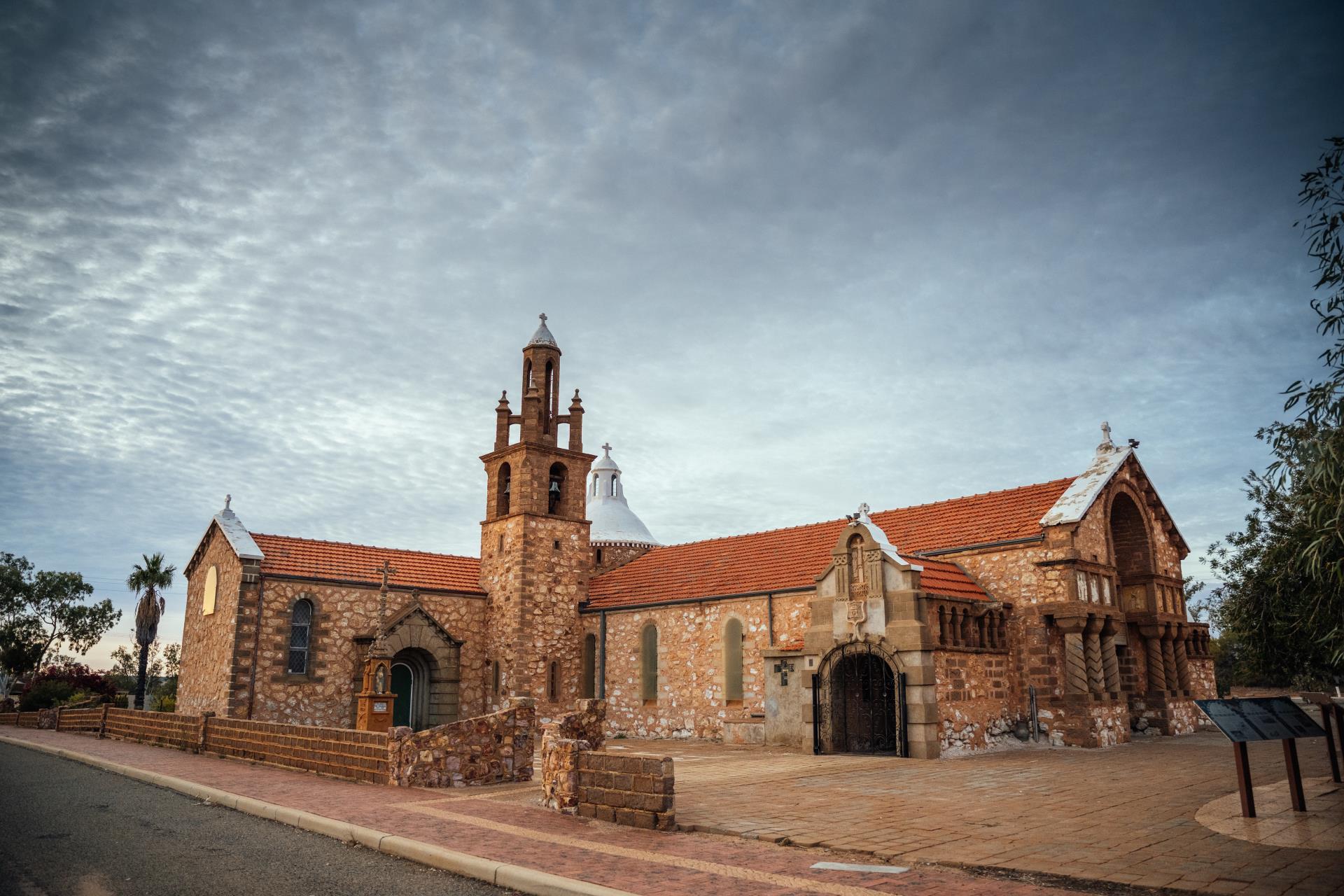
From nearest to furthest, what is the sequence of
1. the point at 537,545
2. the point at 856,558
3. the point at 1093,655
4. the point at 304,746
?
the point at 304,746 < the point at 856,558 < the point at 1093,655 < the point at 537,545

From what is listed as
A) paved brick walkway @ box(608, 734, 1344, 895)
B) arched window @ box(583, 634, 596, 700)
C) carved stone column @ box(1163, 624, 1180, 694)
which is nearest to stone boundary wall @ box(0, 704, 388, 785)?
paved brick walkway @ box(608, 734, 1344, 895)

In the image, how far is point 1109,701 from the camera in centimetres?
2148

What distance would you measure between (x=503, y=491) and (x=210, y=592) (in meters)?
→ 10.1

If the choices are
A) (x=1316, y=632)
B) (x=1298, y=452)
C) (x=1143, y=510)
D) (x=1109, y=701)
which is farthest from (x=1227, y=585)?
(x=1298, y=452)

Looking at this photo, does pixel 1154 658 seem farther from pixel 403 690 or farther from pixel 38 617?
pixel 38 617

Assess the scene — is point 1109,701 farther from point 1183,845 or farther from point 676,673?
point 1183,845

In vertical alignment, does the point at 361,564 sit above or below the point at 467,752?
above

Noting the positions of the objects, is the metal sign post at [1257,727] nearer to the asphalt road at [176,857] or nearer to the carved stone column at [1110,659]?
the asphalt road at [176,857]

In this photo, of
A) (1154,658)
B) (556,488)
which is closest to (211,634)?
(556,488)

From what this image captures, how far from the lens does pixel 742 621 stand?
2630 centimetres

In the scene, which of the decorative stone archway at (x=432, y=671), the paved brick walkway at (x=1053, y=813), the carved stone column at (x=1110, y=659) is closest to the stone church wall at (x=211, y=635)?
the decorative stone archway at (x=432, y=671)

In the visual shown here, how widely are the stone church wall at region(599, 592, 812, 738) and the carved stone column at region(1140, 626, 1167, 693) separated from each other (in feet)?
30.6

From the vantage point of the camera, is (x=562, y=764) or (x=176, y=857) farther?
(x=562, y=764)

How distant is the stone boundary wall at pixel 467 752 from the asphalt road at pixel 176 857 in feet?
8.67
